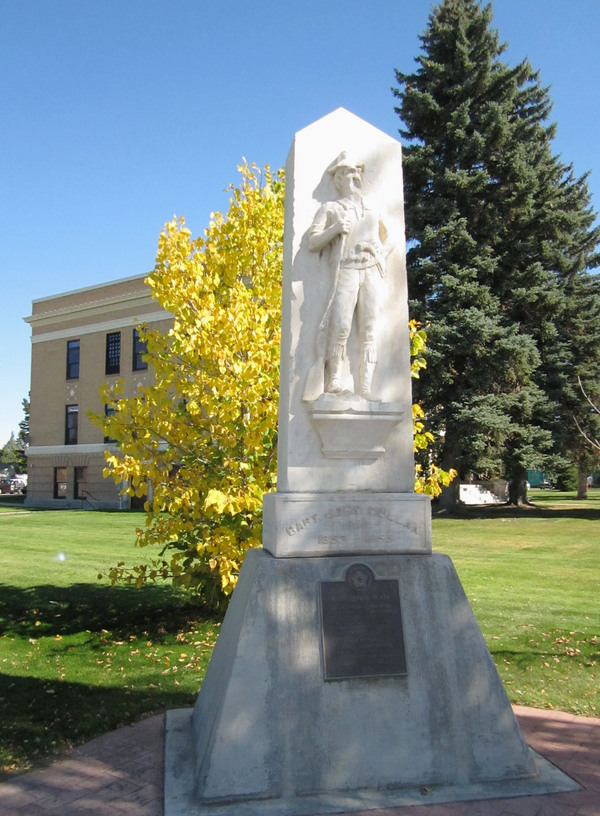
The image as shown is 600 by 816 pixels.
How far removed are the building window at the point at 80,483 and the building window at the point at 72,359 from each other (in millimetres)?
5391

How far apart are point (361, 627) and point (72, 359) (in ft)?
125

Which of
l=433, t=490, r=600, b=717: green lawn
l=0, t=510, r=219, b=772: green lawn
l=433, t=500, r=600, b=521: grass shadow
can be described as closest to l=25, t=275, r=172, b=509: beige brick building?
l=433, t=500, r=600, b=521: grass shadow

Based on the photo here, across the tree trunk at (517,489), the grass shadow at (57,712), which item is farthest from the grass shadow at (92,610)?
the tree trunk at (517,489)

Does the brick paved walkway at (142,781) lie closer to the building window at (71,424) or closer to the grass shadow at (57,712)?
the grass shadow at (57,712)

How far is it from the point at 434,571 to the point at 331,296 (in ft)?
6.47

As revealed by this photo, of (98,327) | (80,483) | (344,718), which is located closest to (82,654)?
(344,718)

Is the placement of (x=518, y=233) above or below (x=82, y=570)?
above

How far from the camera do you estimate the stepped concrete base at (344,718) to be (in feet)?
12.3

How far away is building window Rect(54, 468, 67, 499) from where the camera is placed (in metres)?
40.0

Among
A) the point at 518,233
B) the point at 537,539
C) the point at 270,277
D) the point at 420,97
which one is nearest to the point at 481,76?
the point at 420,97

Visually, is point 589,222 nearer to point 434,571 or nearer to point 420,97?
point 420,97

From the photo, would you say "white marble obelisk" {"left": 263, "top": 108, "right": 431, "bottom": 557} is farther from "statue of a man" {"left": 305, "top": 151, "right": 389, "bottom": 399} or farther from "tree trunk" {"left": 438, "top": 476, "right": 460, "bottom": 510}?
"tree trunk" {"left": 438, "top": 476, "right": 460, "bottom": 510}

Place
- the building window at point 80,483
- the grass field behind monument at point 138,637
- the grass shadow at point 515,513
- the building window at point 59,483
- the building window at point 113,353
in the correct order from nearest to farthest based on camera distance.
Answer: the grass field behind monument at point 138,637 < the grass shadow at point 515,513 < the building window at point 113,353 < the building window at point 80,483 < the building window at point 59,483

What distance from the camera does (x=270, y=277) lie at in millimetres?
8266
